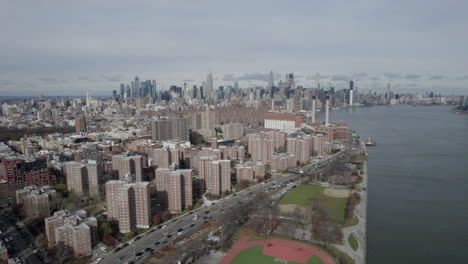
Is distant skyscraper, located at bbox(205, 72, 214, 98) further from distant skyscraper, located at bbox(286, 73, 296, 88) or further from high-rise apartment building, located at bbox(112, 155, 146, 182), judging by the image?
high-rise apartment building, located at bbox(112, 155, 146, 182)

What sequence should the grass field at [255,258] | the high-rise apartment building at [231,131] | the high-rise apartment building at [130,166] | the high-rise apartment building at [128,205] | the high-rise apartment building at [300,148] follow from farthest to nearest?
the high-rise apartment building at [231,131] → the high-rise apartment building at [300,148] → the high-rise apartment building at [130,166] → the high-rise apartment building at [128,205] → the grass field at [255,258]

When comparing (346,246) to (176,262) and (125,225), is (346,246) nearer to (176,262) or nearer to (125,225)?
(176,262)

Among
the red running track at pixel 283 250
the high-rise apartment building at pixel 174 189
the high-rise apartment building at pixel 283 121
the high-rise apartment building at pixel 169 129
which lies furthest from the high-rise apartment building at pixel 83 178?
the high-rise apartment building at pixel 283 121

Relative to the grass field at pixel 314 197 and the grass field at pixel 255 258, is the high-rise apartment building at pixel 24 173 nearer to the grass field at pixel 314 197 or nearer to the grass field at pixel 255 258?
the grass field at pixel 255 258

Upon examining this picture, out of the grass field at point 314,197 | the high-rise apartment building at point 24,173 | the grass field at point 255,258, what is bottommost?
the grass field at point 255,258

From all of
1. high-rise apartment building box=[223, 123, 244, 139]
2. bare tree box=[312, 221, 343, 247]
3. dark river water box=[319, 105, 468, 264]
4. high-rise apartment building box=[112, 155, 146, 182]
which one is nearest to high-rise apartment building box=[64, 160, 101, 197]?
high-rise apartment building box=[112, 155, 146, 182]

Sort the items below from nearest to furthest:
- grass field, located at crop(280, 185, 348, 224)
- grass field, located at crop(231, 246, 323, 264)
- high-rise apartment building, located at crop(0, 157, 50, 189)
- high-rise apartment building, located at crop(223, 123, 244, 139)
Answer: grass field, located at crop(231, 246, 323, 264) → grass field, located at crop(280, 185, 348, 224) → high-rise apartment building, located at crop(0, 157, 50, 189) → high-rise apartment building, located at crop(223, 123, 244, 139)

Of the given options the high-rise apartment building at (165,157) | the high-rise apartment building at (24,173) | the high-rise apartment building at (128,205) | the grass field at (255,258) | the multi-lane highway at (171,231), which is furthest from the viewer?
the high-rise apartment building at (165,157)

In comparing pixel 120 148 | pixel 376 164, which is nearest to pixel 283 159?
pixel 376 164
